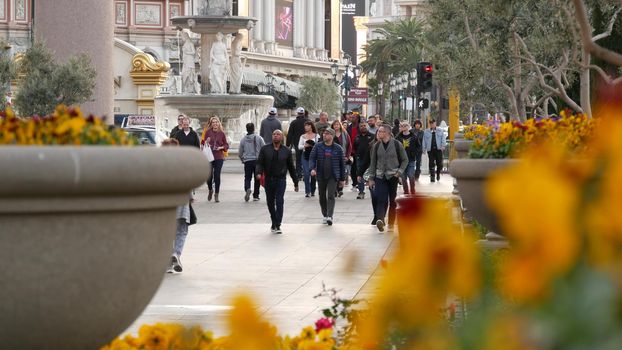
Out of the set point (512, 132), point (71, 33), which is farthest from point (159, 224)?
point (71, 33)

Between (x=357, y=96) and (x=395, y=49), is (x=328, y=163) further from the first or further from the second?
(x=395, y=49)

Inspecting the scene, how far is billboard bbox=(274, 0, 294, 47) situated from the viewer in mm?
125375

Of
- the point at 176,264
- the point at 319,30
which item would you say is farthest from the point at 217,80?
the point at 319,30

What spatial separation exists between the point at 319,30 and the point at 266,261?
4612 inches

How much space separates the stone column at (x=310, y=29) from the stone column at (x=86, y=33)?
326 feet

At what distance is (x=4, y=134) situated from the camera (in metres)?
5.56

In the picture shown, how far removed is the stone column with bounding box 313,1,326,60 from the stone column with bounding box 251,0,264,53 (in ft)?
42.1

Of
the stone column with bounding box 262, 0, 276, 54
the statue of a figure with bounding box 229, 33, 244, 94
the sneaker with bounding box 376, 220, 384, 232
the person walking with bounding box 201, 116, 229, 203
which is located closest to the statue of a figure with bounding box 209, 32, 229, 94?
the statue of a figure with bounding box 229, 33, 244, 94

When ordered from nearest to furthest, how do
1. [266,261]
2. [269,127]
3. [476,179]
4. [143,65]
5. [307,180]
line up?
[476,179] → [266,261] → [307,180] → [269,127] → [143,65]

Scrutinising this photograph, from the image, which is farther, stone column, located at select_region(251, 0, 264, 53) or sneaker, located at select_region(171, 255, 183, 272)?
stone column, located at select_region(251, 0, 264, 53)

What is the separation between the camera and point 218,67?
48250mm

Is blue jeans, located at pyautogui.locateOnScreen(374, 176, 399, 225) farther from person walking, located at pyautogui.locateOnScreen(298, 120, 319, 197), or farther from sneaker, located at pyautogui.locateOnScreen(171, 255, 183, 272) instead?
person walking, located at pyautogui.locateOnScreen(298, 120, 319, 197)

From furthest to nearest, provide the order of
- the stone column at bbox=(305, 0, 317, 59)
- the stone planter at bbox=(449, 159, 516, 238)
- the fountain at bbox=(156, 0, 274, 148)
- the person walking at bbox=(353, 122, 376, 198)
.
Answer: the stone column at bbox=(305, 0, 317, 59), the fountain at bbox=(156, 0, 274, 148), the person walking at bbox=(353, 122, 376, 198), the stone planter at bbox=(449, 159, 516, 238)

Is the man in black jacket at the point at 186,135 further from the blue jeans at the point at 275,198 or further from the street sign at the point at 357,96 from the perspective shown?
the street sign at the point at 357,96
